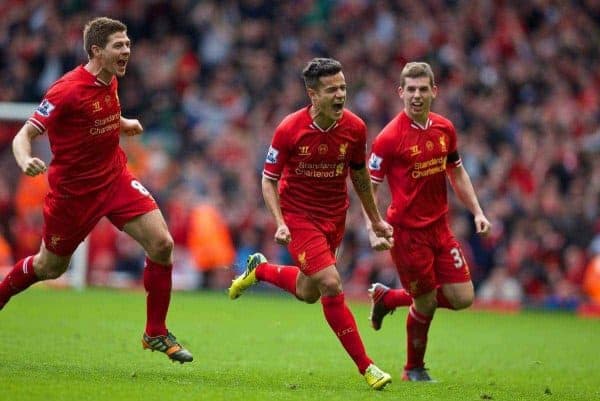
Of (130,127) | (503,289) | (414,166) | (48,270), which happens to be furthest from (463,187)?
(503,289)

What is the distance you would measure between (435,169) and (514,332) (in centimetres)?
579

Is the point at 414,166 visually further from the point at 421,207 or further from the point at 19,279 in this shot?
the point at 19,279

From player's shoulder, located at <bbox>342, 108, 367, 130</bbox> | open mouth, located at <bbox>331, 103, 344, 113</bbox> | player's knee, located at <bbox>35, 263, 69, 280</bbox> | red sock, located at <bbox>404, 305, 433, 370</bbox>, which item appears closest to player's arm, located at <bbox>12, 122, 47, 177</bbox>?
player's knee, located at <bbox>35, 263, 69, 280</bbox>

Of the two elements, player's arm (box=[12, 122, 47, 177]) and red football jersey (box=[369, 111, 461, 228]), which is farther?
red football jersey (box=[369, 111, 461, 228])

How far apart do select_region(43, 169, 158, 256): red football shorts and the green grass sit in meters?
1.05

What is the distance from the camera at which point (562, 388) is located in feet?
33.9

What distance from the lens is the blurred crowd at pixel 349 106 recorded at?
19.5 m

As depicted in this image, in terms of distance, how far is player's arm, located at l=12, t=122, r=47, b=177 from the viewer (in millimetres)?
8859

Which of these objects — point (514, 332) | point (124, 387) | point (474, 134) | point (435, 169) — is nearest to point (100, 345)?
point (124, 387)

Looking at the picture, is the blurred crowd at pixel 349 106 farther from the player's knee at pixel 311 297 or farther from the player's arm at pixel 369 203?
the player's arm at pixel 369 203

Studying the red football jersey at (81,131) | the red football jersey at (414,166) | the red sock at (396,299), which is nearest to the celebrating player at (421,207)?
the red football jersey at (414,166)

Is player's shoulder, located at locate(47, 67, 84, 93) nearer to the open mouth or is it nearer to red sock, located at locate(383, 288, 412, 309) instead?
the open mouth

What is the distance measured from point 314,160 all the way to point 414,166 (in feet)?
3.48

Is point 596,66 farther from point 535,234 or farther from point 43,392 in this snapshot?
point 43,392
